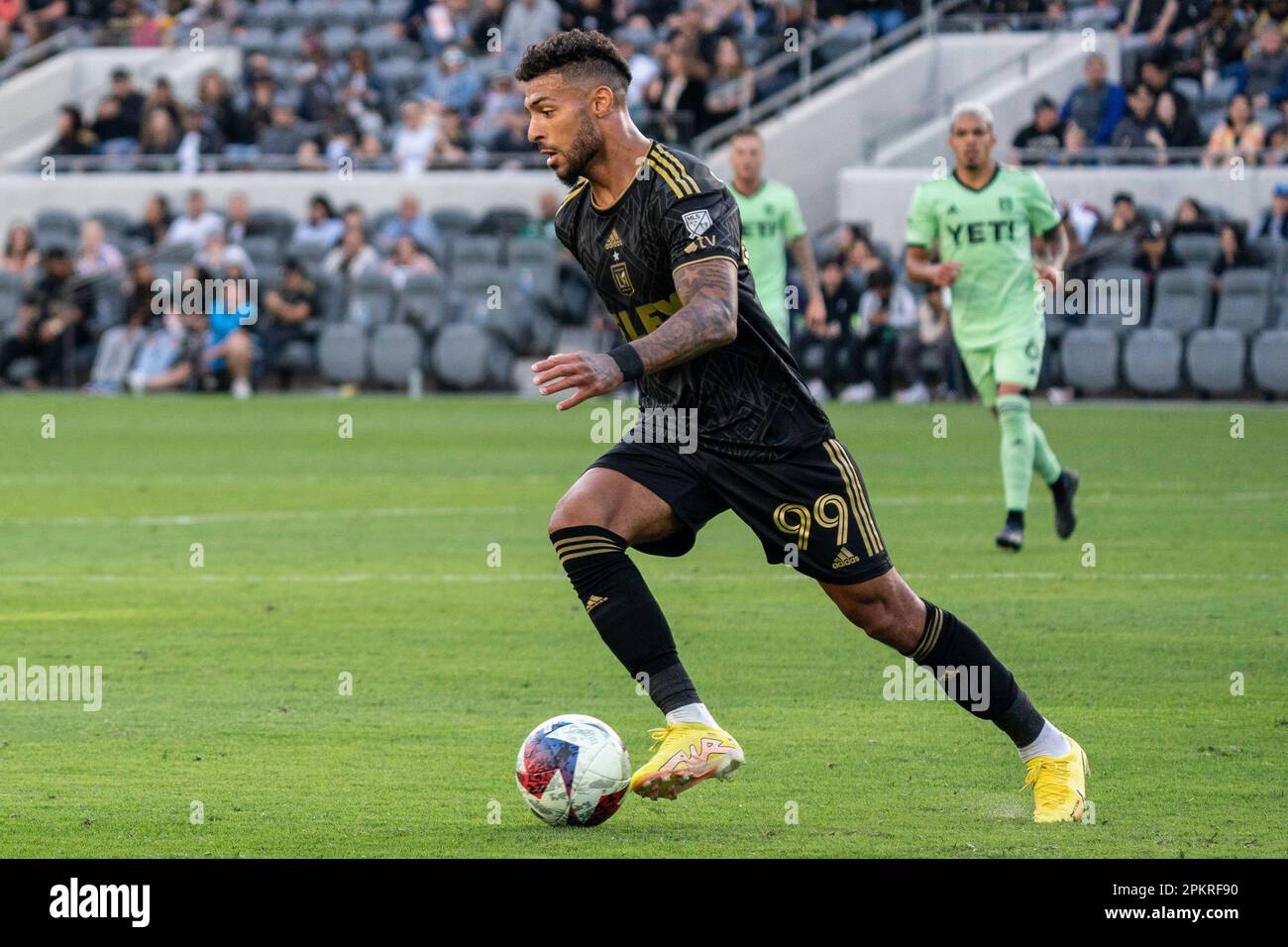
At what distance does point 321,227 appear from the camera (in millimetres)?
29609

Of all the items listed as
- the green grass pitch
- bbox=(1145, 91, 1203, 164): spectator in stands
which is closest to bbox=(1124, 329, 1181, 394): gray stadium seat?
bbox=(1145, 91, 1203, 164): spectator in stands

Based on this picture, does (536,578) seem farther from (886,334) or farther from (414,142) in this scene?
(414,142)

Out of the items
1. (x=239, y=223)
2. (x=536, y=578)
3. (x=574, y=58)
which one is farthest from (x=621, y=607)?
(x=239, y=223)

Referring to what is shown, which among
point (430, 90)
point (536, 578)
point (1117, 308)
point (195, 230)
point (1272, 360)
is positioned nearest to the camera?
point (536, 578)

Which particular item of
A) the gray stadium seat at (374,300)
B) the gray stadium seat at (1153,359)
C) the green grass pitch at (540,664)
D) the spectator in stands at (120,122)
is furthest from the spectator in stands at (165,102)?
the gray stadium seat at (1153,359)

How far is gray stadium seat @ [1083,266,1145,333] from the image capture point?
25.1 metres

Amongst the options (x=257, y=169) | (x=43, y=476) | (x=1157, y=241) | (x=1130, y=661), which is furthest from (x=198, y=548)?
(x=257, y=169)

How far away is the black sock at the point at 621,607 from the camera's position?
6.34 metres

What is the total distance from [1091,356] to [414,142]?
10747mm

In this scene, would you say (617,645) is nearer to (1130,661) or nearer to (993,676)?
(993,676)

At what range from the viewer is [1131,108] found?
26625mm

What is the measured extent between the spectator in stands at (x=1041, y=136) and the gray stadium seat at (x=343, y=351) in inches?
343

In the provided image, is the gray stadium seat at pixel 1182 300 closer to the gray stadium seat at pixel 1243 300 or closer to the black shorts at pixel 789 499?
the gray stadium seat at pixel 1243 300

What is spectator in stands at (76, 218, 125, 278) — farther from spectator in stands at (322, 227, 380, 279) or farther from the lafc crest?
the lafc crest
